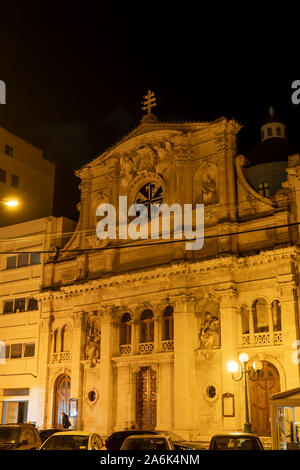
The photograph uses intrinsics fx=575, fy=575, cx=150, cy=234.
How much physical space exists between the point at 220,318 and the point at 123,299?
712 cm

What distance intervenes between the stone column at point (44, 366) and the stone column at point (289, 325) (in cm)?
1666

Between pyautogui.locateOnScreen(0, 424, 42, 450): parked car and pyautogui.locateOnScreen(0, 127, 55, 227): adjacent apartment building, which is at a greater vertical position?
pyautogui.locateOnScreen(0, 127, 55, 227): adjacent apartment building

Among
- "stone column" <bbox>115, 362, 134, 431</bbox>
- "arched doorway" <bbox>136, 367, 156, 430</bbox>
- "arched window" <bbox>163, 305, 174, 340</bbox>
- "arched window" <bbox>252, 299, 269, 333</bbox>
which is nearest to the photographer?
"arched window" <bbox>252, 299, 269, 333</bbox>

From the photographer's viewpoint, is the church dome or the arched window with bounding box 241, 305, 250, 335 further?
the church dome

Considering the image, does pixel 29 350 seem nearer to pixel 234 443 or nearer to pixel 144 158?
pixel 144 158

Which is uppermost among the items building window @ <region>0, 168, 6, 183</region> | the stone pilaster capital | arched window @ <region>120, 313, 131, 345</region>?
building window @ <region>0, 168, 6, 183</region>

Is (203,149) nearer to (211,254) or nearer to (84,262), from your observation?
(211,254)

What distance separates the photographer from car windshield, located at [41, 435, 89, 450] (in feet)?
51.7

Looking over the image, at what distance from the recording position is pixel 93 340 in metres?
38.1

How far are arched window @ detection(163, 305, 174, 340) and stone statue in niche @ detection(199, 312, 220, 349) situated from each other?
7.23 feet

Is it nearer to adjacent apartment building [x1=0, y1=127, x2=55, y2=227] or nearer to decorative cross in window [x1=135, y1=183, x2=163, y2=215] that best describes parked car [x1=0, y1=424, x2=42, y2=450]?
decorative cross in window [x1=135, y1=183, x2=163, y2=215]

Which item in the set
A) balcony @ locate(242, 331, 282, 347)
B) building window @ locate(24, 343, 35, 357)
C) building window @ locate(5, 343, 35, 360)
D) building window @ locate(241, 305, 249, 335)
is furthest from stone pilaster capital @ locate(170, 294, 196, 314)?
building window @ locate(5, 343, 35, 360)

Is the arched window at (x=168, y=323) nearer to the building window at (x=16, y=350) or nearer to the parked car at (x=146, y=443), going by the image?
the building window at (x=16, y=350)

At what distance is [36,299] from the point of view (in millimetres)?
42000
